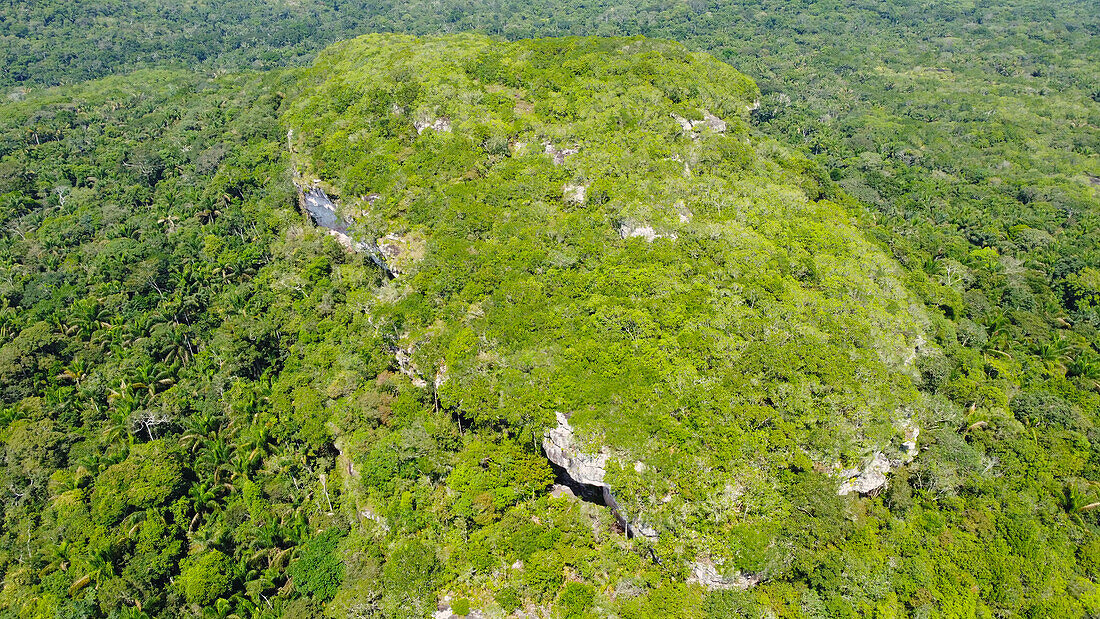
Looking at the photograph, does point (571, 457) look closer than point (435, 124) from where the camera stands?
Yes

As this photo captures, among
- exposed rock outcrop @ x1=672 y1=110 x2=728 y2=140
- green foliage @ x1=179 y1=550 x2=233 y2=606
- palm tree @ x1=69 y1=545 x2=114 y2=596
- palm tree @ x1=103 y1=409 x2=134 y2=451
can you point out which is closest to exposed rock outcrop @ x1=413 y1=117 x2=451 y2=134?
exposed rock outcrop @ x1=672 y1=110 x2=728 y2=140

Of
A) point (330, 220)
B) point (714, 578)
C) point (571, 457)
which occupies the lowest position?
point (714, 578)

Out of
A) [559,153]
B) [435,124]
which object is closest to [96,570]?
[435,124]

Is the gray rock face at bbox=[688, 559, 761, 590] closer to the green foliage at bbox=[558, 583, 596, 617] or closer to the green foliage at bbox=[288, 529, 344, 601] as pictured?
the green foliage at bbox=[558, 583, 596, 617]

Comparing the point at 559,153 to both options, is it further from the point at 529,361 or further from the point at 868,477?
the point at 868,477

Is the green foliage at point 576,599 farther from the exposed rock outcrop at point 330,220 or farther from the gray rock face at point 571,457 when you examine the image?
the exposed rock outcrop at point 330,220

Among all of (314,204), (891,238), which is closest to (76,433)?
(314,204)

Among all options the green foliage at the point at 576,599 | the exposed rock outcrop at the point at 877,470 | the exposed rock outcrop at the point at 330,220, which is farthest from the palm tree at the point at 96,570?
the exposed rock outcrop at the point at 877,470
